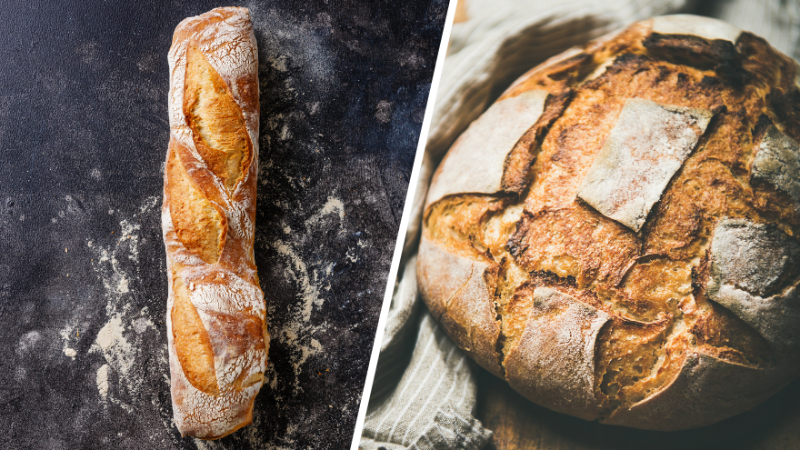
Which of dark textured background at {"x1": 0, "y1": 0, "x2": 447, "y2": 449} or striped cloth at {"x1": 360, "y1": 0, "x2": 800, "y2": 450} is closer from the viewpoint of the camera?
striped cloth at {"x1": 360, "y1": 0, "x2": 800, "y2": 450}

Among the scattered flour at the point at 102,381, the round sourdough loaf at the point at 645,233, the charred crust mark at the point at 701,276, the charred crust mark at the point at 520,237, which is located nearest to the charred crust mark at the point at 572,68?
the round sourdough loaf at the point at 645,233

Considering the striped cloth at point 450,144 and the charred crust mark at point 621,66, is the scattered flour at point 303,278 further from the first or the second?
the charred crust mark at point 621,66

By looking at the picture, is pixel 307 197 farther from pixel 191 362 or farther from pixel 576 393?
pixel 576 393

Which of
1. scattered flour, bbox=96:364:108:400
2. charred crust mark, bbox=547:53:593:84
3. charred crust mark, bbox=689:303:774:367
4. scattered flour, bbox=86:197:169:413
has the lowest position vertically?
scattered flour, bbox=96:364:108:400

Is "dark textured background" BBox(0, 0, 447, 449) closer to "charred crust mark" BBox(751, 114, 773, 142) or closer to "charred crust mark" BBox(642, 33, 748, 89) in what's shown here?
"charred crust mark" BBox(642, 33, 748, 89)

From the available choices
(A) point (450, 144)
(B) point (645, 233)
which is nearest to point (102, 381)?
(A) point (450, 144)

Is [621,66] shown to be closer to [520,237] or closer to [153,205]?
[520,237]

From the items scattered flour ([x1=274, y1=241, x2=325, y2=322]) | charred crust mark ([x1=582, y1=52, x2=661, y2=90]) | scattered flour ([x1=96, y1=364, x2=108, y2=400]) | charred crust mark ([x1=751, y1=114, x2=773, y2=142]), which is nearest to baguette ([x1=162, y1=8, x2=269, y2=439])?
scattered flour ([x1=274, y1=241, x2=325, y2=322])
